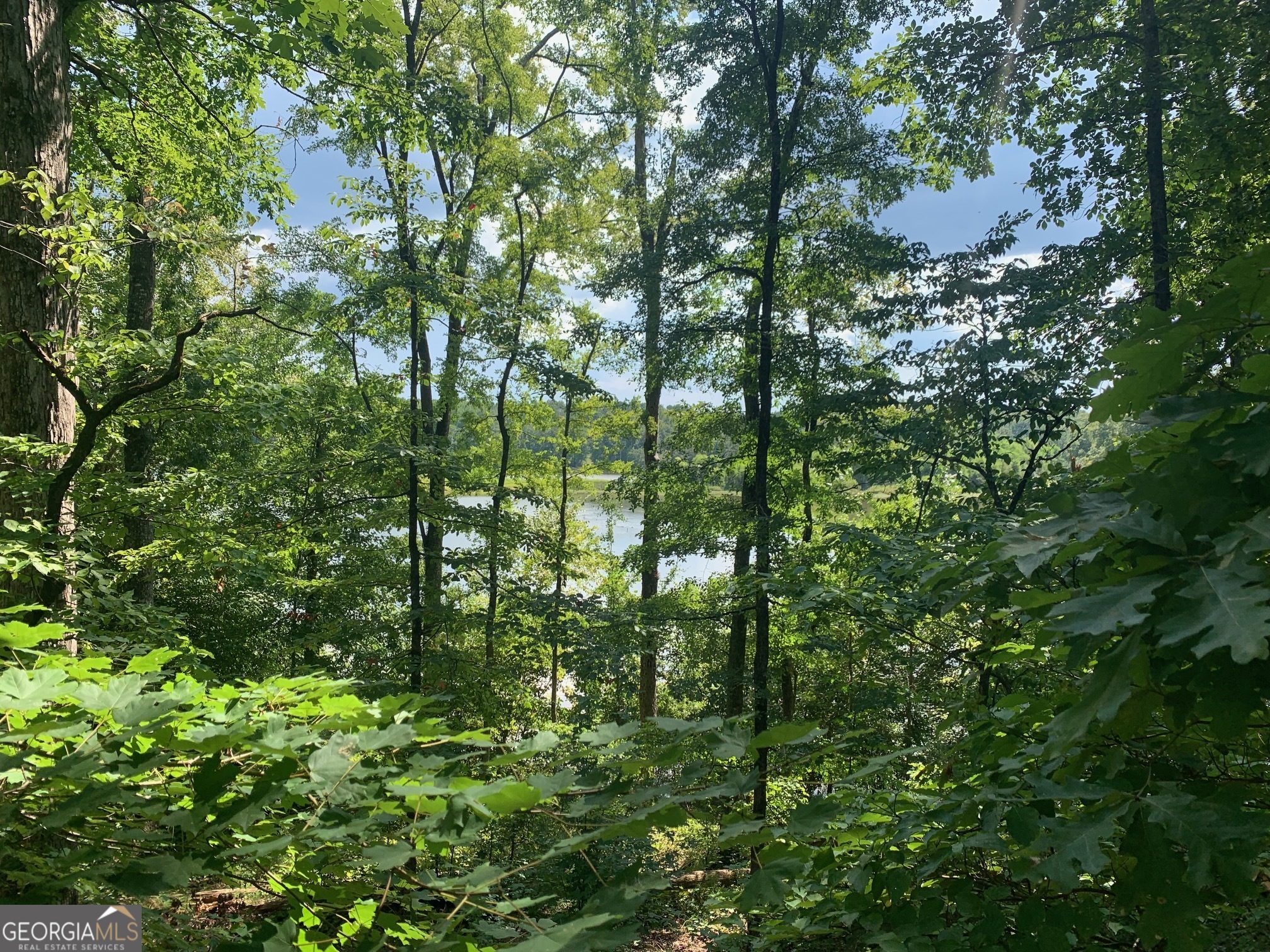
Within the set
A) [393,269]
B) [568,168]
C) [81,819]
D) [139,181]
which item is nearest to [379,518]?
[393,269]

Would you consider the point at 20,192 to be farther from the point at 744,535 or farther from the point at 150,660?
the point at 744,535

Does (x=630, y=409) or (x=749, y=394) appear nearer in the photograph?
(x=749, y=394)

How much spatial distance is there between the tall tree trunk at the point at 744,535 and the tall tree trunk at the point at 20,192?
14.4 ft

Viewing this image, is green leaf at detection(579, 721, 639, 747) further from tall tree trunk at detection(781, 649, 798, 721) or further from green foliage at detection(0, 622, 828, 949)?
tall tree trunk at detection(781, 649, 798, 721)

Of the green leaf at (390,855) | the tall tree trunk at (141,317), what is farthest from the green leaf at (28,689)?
the tall tree trunk at (141,317)

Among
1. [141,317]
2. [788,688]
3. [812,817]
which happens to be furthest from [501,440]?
[812,817]

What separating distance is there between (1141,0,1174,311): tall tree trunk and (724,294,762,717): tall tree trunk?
3451mm

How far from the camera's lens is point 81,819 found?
0.87 m

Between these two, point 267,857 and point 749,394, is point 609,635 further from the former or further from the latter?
point 267,857

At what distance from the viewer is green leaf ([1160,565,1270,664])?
583 millimetres

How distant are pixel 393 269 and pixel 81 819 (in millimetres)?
5781

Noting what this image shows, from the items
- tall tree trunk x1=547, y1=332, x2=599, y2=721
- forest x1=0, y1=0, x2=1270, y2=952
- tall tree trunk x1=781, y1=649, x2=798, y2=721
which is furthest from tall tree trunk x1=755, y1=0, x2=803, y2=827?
tall tree trunk x1=781, y1=649, x2=798, y2=721

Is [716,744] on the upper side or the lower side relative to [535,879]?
upper

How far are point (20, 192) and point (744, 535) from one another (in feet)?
19.2
